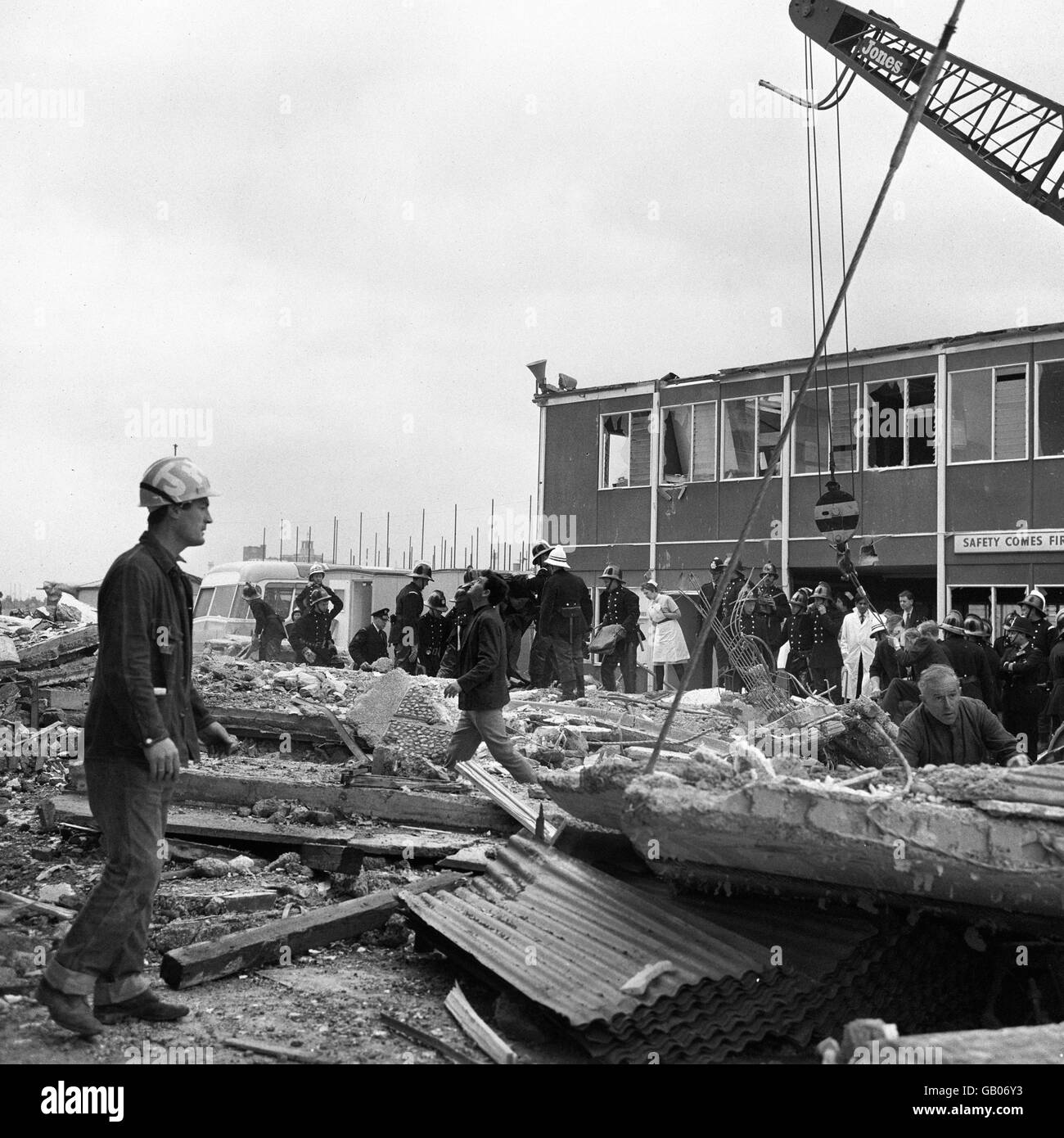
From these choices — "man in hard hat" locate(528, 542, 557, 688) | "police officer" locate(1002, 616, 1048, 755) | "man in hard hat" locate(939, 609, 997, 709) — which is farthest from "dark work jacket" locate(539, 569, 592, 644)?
"police officer" locate(1002, 616, 1048, 755)

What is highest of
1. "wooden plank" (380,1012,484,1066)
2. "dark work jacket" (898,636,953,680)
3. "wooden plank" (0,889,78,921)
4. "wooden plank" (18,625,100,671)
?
"dark work jacket" (898,636,953,680)

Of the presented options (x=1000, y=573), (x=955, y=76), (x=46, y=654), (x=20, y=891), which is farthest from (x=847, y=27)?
(x=20, y=891)

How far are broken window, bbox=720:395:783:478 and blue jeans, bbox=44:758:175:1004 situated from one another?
18.5 m

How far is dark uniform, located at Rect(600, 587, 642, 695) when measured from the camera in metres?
15.1

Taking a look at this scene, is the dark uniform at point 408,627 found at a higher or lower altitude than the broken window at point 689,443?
lower

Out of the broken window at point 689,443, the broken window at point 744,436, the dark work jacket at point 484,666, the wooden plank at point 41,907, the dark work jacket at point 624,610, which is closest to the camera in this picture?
the wooden plank at point 41,907

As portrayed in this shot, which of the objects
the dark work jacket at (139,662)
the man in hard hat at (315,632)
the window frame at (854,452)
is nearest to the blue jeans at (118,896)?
the dark work jacket at (139,662)

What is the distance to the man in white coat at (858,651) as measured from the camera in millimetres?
14812

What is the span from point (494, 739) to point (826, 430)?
48.6 ft

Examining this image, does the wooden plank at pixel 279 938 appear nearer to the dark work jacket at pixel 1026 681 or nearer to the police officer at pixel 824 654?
the dark work jacket at pixel 1026 681

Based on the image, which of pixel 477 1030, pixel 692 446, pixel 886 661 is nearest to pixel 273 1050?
pixel 477 1030

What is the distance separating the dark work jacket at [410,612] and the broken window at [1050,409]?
10.3 m

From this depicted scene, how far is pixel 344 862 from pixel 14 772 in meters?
4.67

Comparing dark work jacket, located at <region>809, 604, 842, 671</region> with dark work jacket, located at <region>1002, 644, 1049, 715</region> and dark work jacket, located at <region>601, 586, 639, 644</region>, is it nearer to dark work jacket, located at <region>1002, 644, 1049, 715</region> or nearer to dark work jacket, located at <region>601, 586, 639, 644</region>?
dark work jacket, located at <region>601, 586, 639, 644</region>
